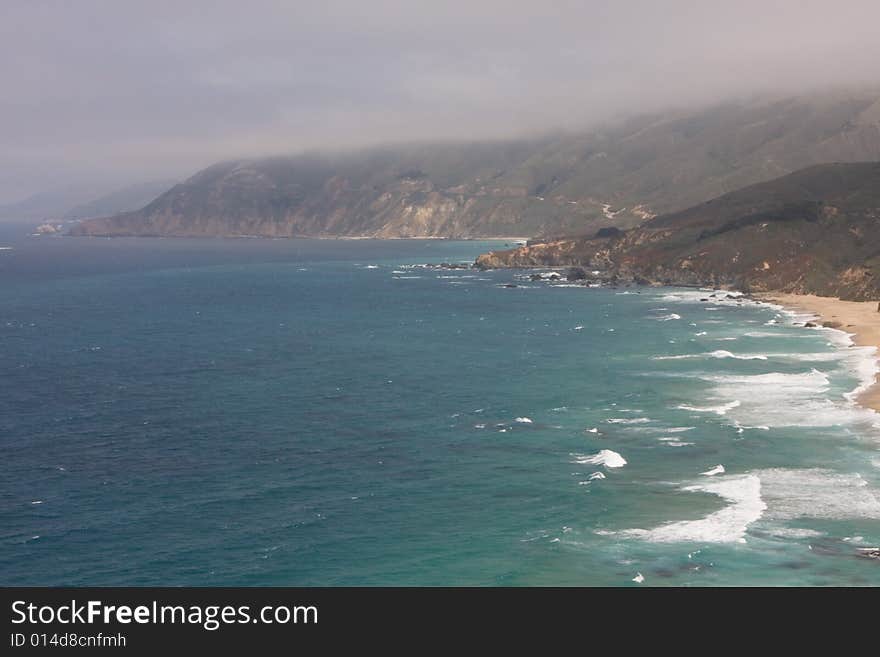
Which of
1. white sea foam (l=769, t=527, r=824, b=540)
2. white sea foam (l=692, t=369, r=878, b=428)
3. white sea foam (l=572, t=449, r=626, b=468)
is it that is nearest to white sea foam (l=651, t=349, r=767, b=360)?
white sea foam (l=692, t=369, r=878, b=428)

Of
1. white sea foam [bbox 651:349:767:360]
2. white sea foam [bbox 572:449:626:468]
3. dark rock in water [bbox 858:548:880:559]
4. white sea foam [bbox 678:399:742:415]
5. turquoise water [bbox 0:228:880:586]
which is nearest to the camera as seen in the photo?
dark rock in water [bbox 858:548:880:559]

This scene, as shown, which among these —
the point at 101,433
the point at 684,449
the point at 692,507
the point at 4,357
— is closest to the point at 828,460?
the point at 684,449

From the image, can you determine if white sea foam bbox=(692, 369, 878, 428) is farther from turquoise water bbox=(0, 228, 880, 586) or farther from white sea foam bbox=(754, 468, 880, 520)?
white sea foam bbox=(754, 468, 880, 520)

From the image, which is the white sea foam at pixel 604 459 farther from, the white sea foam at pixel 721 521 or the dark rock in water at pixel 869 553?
the dark rock in water at pixel 869 553

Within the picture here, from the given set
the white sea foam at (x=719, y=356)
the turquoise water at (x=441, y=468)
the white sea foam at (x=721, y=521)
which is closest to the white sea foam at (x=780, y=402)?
the turquoise water at (x=441, y=468)
